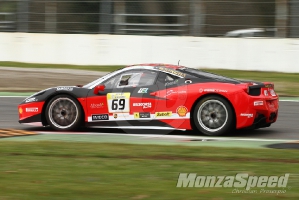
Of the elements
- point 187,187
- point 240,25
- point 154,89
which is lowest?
point 187,187

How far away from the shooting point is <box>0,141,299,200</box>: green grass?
636 cm

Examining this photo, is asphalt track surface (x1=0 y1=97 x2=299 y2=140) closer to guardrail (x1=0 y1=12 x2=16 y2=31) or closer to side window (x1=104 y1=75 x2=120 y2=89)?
side window (x1=104 y1=75 x2=120 y2=89)

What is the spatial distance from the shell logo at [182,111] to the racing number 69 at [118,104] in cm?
95

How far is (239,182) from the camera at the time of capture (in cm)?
672

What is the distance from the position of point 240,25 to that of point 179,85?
36.0 feet

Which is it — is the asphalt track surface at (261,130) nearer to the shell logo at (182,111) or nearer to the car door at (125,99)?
the car door at (125,99)

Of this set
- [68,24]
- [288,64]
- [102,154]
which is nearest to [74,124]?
[102,154]

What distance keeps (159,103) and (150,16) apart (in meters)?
12.0

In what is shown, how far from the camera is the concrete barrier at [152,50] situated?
20578 millimetres

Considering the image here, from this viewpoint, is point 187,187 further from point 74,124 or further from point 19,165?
point 74,124

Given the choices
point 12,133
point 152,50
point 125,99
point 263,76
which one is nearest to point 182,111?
point 125,99

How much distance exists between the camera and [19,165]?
7.91 meters

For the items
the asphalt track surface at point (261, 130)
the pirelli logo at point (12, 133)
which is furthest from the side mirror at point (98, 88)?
the pirelli logo at point (12, 133)

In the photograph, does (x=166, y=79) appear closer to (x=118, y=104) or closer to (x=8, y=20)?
(x=118, y=104)
